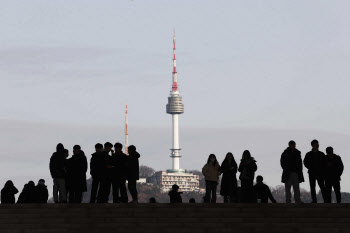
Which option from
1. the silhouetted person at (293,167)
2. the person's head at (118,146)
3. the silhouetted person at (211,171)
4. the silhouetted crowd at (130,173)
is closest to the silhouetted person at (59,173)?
the silhouetted crowd at (130,173)

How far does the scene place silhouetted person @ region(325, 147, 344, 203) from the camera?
2498cm

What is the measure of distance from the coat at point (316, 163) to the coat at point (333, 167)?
0.38 ft

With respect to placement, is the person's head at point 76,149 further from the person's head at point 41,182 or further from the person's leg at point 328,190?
the person's leg at point 328,190

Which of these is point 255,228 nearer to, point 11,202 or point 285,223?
point 285,223

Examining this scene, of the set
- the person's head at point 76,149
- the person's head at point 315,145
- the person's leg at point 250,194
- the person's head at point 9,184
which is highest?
the person's head at point 315,145

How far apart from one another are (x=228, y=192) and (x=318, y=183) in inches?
90.8

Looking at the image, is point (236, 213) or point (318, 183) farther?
point (318, 183)

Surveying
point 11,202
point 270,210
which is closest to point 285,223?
point 270,210

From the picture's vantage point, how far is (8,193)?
26531mm

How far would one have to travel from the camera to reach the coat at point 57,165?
82.2 ft

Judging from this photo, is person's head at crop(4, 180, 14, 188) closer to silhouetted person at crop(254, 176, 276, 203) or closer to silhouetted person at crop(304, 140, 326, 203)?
silhouetted person at crop(254, 176, 276, 203)

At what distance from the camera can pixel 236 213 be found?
933 inches

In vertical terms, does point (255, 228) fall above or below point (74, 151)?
below

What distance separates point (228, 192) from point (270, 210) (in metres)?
2.54
